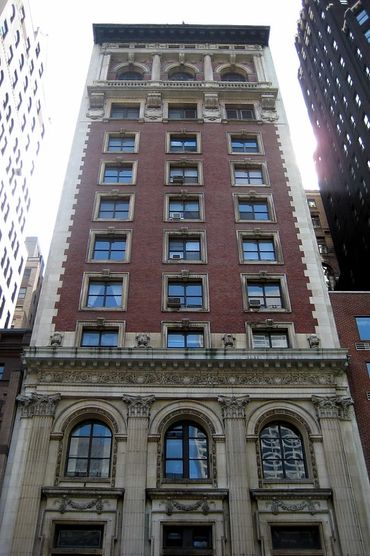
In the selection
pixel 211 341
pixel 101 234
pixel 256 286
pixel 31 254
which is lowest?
pixel 211 341

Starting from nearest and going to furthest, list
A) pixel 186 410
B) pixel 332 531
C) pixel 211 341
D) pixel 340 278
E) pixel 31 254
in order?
1. pixel 332 531
2. pixel 186 410
3. pixel 211 341
4. pixel 340 278
5. pixel 31 254

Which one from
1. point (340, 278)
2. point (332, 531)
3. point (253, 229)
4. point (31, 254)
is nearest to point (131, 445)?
point (332, 531)

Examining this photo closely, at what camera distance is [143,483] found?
27844mm

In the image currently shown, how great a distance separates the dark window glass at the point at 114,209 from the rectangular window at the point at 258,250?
800 centimetres

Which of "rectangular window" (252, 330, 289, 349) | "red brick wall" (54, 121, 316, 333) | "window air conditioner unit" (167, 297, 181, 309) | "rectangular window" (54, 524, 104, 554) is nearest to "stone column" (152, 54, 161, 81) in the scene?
"red brick wall" (54, 121, 316, 333)

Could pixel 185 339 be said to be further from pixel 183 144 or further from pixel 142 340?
pixel 183 144

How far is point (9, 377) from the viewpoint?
32.7m

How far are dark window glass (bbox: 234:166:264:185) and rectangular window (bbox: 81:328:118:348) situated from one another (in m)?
15.1

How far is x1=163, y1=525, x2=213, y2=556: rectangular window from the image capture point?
26.3 metres

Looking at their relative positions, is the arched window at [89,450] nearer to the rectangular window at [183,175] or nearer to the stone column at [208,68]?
the rectangular window at [183,175]

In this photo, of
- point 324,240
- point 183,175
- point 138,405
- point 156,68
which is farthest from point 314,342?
point 324,240

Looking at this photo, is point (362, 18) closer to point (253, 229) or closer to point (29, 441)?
point (253, 229)

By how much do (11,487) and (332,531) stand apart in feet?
45.7

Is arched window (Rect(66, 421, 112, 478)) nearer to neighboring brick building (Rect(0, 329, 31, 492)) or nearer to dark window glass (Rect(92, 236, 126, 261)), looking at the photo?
neighboring brick building (Rect(0, 329, 31, 492))
